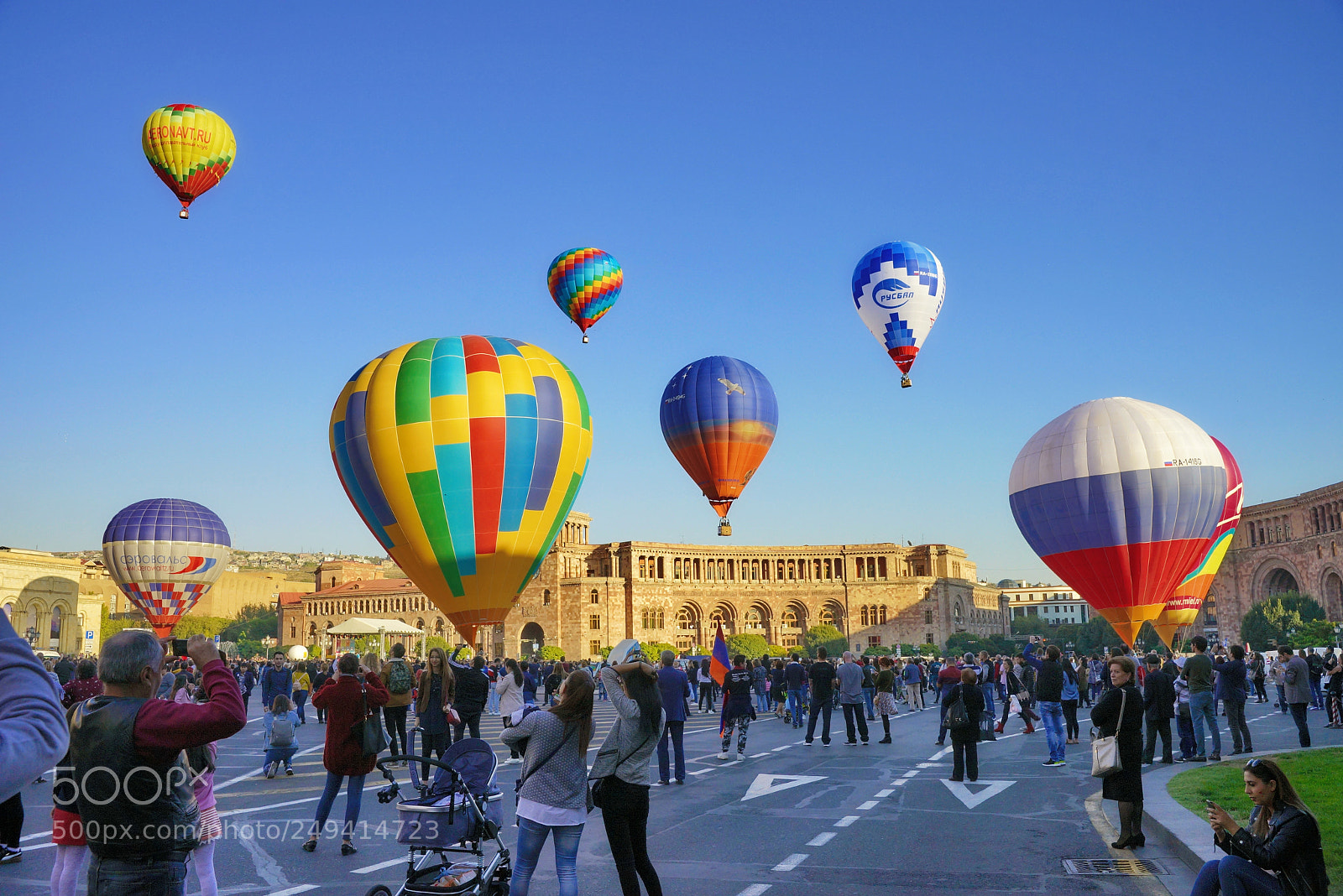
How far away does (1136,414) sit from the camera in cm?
2714

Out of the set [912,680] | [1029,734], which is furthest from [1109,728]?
[912,680]

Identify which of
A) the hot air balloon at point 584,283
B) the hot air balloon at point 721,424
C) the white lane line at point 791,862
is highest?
the hot air balloon at point 584,283

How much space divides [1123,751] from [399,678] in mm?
8435

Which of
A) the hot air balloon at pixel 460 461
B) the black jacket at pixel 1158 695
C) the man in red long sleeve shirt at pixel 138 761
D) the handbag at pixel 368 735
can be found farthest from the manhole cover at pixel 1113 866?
the hot air balloon at pixel 460 461

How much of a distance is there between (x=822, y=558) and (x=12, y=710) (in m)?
99.4

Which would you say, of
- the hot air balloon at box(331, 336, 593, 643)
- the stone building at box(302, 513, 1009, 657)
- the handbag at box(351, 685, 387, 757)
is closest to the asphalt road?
the handbag at box(351, 685, 387, 757)

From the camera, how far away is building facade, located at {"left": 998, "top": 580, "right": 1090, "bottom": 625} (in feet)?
556

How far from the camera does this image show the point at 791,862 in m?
7.91

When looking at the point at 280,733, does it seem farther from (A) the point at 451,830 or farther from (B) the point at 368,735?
(A) the point at 451,830

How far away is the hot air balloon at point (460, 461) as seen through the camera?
68.3ft

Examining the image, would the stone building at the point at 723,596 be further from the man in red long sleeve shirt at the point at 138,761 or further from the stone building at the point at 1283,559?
the man in red long sleeve shirt at the point at 138,761

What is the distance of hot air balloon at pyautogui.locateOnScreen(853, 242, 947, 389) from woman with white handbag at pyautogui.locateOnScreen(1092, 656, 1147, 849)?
2230 centimetres

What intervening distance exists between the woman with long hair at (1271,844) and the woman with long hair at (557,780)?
10.4ft

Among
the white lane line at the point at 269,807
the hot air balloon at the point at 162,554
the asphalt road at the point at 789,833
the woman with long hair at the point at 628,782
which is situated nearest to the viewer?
the woman with long hair at the point at 628,782
